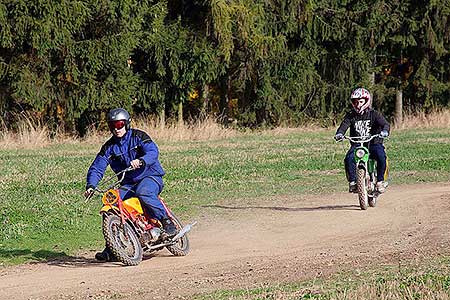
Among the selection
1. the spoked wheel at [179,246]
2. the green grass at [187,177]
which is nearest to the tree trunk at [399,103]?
the green grass at [187,177]

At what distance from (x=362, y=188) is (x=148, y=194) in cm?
501

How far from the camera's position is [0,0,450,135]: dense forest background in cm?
3453

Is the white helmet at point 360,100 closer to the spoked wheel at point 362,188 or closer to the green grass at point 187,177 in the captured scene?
the spoked wheel at point 362,188

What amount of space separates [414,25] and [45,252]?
3507 centimetres

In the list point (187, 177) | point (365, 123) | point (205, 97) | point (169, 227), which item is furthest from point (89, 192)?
point (205, 97)

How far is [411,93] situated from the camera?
48.0m

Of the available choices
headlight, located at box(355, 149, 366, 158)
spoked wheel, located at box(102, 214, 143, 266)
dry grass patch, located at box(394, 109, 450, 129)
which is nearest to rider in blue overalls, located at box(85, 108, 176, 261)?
spoked wheel, located at box(102, 214, 143, 266)

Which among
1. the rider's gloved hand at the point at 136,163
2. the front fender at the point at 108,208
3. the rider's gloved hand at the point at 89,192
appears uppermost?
the rider's gloved hand at the point at 136,163

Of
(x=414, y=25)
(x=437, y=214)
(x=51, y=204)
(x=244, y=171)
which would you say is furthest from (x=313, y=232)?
(x=414, y=25)

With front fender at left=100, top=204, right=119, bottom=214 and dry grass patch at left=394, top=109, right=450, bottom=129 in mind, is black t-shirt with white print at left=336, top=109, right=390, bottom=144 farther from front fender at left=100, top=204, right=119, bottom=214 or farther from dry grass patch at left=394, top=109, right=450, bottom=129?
dry grass patch at left=394, top=109, right=450, bottom=129

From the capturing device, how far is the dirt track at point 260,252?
9.83 meters

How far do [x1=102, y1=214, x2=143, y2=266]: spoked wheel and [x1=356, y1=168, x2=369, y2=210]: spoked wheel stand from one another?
5.11 meters

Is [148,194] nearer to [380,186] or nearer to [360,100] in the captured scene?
[360,100]

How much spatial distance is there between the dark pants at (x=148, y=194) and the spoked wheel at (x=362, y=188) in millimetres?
4690
